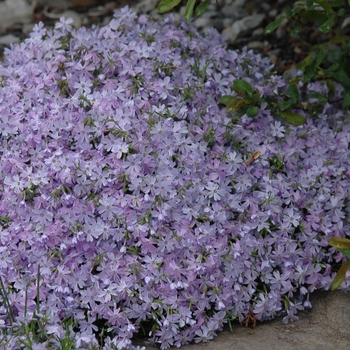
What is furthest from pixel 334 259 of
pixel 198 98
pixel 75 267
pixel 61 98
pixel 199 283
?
pixel 61 98

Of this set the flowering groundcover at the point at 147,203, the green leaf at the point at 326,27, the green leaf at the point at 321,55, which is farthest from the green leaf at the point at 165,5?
the green leaf at the point at 321,55

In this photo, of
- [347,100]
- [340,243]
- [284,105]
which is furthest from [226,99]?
[340,243]

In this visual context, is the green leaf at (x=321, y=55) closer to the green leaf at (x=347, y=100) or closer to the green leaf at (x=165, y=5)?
the green leaf at (x=347, y=100)

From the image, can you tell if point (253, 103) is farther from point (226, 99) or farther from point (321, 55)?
point (321, 55)

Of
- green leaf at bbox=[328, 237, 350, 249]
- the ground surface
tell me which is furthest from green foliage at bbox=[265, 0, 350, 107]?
the ground surface

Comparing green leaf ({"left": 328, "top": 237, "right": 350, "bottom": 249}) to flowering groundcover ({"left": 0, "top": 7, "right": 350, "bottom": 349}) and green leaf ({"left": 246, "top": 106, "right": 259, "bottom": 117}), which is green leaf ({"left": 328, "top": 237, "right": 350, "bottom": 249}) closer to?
flowering groundcover ({"left": 0, "top": 7, "right": 350, "bottom": 349})

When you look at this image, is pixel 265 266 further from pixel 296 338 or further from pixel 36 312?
pixel 36 312
